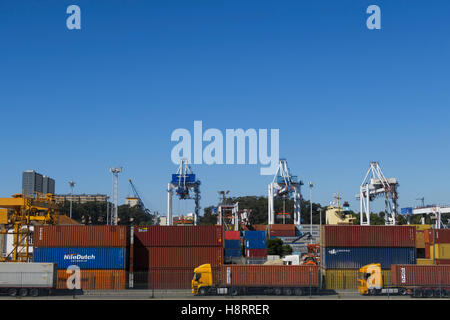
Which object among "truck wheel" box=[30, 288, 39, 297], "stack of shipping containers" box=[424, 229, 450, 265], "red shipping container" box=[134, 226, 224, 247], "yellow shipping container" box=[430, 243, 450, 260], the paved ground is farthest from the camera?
"yellow shipping container" box=[430, 243, 450, 260]

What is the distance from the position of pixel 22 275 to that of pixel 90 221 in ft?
427

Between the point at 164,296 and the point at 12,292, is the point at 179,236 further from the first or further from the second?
the point at 12,292

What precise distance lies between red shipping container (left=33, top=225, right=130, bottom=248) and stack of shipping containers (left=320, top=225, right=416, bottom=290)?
18214 millimetres

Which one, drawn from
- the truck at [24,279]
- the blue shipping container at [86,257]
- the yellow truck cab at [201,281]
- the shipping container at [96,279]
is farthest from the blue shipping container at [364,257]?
the truck at [24,279]

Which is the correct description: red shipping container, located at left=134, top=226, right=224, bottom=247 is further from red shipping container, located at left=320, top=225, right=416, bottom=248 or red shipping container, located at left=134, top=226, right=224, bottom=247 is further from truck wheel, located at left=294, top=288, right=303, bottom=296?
red shipping container, located at left=320, top=225, right=416, bottom=248

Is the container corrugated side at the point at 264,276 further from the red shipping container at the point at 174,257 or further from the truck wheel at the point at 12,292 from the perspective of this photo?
the truck wheel at the point at 12,292

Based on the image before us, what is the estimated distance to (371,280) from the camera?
116 feet

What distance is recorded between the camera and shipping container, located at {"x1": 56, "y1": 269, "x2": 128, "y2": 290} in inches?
1475

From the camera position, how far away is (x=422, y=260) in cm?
4853

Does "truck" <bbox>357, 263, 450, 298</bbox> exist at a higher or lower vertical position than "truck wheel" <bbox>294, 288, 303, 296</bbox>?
higher

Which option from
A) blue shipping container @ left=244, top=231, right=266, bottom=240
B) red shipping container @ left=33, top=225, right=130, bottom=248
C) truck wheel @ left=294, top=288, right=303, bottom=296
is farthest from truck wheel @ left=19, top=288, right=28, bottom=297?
blue shipping container @ left=244, top=231, right=266, bottom=240

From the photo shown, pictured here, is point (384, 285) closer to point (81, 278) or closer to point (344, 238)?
point (344, 238)

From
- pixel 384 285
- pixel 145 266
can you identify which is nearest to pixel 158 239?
pixel 145 266

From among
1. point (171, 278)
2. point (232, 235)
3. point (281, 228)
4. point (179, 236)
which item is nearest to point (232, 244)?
point (232, 235)
